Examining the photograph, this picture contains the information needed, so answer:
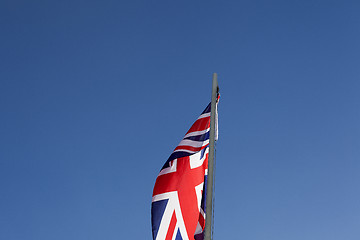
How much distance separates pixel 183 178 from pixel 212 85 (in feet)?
9.19

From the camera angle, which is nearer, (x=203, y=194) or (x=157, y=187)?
(x=203, y=194)

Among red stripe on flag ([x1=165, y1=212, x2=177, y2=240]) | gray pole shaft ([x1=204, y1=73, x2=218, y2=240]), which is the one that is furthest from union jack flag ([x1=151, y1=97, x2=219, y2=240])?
gray pole shaft ([x1=204, y1=73, x2=218, y2=240])

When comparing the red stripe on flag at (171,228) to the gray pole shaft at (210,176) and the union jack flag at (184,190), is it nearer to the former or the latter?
the union jack flag at (184,190)

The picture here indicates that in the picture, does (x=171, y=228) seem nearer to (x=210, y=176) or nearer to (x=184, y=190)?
(x=184, y=190)

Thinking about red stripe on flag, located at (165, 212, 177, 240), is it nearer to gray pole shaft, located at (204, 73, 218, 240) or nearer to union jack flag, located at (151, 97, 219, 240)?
union jack flag, located at (151, 97, 219, 240)

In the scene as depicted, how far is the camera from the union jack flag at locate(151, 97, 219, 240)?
39.7 ft

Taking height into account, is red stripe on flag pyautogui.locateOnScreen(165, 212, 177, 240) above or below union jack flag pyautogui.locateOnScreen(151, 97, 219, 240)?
below

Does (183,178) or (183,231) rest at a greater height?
(183,178)

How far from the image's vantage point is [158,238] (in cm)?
1209

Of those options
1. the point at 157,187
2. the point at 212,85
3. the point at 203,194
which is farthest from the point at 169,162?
the point at 212,85

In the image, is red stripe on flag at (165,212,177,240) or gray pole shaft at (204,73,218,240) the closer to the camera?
gray pole shaft at (204,73,218,240)

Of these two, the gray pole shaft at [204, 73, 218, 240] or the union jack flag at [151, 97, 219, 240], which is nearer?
the gray pole shaft at [204, 73, 218, 240]

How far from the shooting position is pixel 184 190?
12562 millimetres

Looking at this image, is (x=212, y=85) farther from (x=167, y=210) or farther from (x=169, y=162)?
(x=167, y=210)
